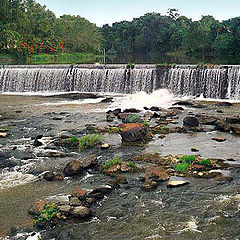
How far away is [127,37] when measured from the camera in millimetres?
80312

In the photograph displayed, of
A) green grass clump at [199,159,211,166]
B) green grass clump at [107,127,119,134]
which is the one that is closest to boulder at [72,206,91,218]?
green grass clump at [199,159,211,166]

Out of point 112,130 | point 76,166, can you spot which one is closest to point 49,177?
point 76,166

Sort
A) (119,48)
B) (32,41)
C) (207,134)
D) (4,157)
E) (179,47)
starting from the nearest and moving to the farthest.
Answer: (4,157), (207,134), (32,41), (179,47), (119,48)

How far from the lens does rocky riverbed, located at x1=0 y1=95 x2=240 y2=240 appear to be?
25.1ft

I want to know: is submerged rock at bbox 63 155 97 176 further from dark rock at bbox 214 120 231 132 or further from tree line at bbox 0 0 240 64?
tree line at bbox 0 0 240 64

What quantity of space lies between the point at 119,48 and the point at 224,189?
73594 millimetres

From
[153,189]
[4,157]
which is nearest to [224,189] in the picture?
[153,189]

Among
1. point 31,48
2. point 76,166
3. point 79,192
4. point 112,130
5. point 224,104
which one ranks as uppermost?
point 31,48

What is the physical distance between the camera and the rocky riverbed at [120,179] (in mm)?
7664

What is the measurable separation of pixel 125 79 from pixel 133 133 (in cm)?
1366

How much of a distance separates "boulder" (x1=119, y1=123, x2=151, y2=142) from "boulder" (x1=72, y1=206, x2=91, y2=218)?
5934mm

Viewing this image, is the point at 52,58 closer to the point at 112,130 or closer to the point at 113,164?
the point at 112,130

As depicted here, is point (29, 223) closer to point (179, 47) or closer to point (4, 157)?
point (4, 157)

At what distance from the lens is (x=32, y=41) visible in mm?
50281
